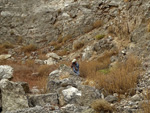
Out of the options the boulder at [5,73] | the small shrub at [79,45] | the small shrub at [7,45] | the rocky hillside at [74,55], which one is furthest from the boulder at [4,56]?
the boulder at [5,73]

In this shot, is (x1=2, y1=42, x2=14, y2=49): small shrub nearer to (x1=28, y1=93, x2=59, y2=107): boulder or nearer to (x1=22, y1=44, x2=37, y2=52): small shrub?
(x1=22, y1=44, x2=37, y2=52): small shrub

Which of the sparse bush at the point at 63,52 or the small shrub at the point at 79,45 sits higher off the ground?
the small shrub at the point at 79,45

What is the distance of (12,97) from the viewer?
16.1 ft

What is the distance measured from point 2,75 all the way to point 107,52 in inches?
274

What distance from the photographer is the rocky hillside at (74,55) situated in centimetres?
440

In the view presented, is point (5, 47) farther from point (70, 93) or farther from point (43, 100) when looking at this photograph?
point (70, 93)

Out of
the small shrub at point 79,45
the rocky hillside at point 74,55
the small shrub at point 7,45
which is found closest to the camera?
the rocky hillside at point 74,55

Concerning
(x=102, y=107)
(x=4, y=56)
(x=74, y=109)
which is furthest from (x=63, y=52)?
(x=102, y=107)

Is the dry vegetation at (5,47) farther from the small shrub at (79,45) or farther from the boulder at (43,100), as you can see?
the boulder at (43,100)

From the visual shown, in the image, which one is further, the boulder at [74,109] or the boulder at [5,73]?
the boulder at [5,73]

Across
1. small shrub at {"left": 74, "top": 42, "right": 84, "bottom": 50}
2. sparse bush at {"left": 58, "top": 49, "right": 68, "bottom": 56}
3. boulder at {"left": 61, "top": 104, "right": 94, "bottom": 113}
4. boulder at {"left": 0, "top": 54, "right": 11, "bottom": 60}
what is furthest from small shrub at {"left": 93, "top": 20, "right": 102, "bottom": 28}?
boulder at {"left": 61, "top": 104, "right": 94, "bottom": 113}

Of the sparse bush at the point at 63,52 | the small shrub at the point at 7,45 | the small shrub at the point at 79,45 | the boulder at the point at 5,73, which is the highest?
the small shrub at the point at 7,45

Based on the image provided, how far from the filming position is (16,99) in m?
4.88

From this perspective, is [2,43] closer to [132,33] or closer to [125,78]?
[132,33]
